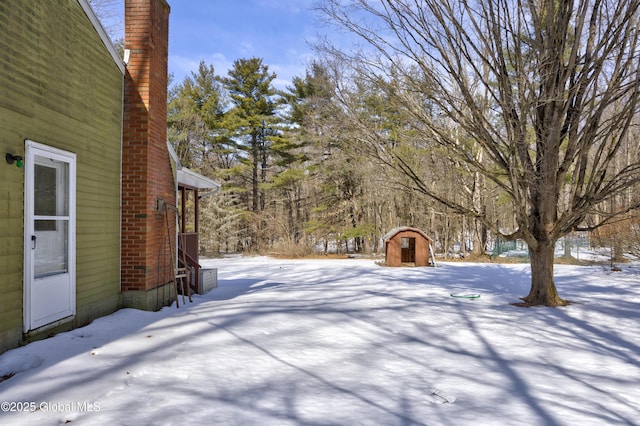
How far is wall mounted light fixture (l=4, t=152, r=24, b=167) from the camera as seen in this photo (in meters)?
3.75

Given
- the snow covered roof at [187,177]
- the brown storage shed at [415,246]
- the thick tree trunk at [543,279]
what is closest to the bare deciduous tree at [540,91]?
the thick tree trunk at [543,279]

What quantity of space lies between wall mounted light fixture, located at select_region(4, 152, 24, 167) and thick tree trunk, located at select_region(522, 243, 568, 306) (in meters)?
7.75

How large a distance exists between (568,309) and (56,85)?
8.15 metres

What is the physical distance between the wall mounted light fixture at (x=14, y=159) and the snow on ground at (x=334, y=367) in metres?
1.69

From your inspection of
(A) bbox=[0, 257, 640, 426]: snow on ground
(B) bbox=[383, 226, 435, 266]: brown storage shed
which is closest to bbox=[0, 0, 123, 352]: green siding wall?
(A) bbox=[0, 257, 640, 426]: snow on ground

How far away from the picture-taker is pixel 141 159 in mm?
6148

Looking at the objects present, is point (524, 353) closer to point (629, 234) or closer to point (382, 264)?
point (382, 264)

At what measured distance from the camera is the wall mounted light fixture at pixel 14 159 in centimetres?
375

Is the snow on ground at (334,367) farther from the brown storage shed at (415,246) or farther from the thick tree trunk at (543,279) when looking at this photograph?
the brown storage shed at (415,246)

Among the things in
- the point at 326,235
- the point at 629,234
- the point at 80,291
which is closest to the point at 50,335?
the point at 80,291

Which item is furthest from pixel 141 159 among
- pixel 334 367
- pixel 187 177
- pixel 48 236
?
pixel 334 367

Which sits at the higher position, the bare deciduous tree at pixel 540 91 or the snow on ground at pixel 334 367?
the bare deciduous tree at pixel 540 91

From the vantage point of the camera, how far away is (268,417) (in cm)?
278

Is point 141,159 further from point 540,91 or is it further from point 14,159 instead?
point 540,91
